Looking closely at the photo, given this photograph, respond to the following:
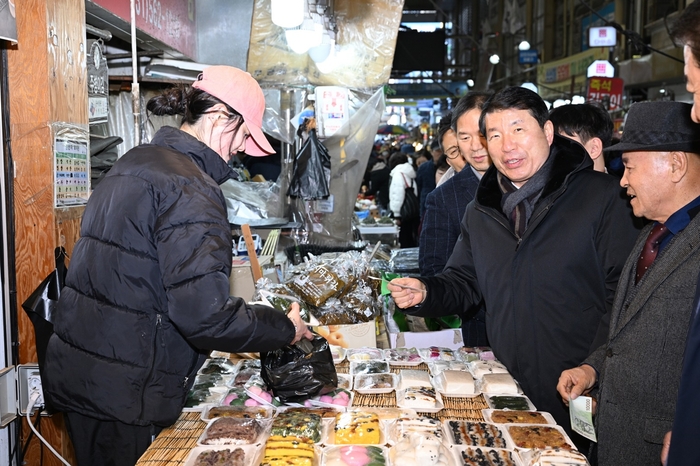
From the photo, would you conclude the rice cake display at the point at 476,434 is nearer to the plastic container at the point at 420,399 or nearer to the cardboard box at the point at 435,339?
the plastic container at the point at 420,399

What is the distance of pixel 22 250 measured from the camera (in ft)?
10.5

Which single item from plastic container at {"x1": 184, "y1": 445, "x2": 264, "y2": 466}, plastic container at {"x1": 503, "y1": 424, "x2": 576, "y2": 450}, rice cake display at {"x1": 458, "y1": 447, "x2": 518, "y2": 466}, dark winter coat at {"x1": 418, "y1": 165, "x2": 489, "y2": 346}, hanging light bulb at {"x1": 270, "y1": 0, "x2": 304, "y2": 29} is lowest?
rice cake display at {"x1": 458, "y1": 447, "x2": 518, "y2": 466}

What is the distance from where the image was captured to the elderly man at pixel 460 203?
3.87 metres

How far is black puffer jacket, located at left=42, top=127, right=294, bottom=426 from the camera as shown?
2.12 m

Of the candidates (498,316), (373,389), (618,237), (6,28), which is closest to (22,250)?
(6,28)

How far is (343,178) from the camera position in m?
7.59

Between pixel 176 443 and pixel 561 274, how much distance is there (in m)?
1.73

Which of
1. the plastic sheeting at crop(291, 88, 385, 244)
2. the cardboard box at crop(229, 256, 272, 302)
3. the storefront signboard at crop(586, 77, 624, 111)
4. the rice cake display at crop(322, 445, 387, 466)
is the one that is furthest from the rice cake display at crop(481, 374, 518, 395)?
the storefront signboard at crop(586, 77, 624, 111)

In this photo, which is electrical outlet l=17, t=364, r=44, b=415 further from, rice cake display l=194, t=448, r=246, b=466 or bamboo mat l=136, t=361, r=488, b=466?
rice cake display l=194, t=448, r=246, b=466

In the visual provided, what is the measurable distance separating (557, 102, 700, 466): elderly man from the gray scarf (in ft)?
1.59

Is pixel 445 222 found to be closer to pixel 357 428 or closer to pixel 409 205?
pixel 357 428

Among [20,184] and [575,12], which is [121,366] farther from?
[575,12]

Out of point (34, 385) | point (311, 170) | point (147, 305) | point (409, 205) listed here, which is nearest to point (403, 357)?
point (147, 305)

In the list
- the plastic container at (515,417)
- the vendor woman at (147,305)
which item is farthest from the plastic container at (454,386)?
the vendor woman at (147,305)
